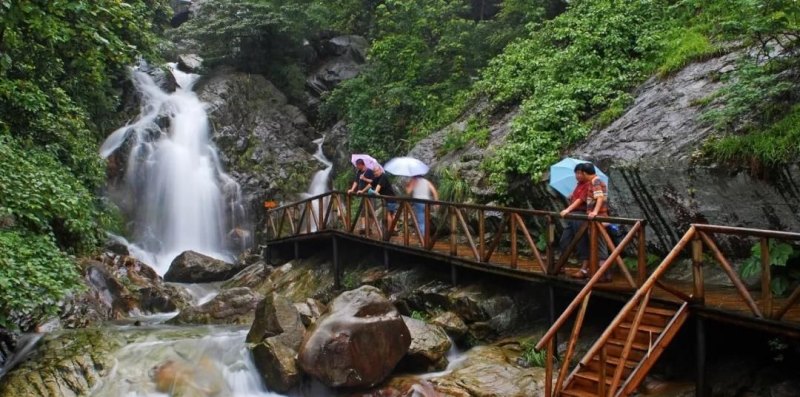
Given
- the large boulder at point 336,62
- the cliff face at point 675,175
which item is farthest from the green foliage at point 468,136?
the large boulder at point 336,62

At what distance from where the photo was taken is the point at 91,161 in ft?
43.6

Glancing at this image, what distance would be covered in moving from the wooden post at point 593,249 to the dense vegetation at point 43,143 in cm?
627

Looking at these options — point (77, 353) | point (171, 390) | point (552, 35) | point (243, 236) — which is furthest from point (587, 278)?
point (243, 236)

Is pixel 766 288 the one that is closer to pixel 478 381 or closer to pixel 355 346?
pixel 478 381

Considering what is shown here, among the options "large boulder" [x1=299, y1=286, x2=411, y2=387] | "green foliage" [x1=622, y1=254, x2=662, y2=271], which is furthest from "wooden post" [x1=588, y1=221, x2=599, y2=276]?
"large boulder" [x1=299, y1=286, x2=411, y2=387]

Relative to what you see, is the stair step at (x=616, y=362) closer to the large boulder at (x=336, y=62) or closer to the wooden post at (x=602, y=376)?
the wooden post at (x=602, y=376)

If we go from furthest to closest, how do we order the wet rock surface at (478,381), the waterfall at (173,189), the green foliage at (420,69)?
the waterfall at (173,189) < the green foliage at (420,69) < the wet rock surface at (478,381)

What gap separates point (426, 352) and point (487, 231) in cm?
428

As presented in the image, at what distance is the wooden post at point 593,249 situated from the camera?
722 cm

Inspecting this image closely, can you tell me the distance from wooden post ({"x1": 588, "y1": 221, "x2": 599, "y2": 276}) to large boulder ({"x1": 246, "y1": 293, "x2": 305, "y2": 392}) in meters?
4.14

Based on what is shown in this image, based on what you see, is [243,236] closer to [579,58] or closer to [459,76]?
[459,76]

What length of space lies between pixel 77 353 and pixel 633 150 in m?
8.93

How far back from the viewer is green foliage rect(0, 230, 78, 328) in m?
6.86

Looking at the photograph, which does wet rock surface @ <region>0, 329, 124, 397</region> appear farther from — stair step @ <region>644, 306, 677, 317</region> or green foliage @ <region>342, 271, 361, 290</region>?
stair step @ <region>644, 306, 677, 317</region>
